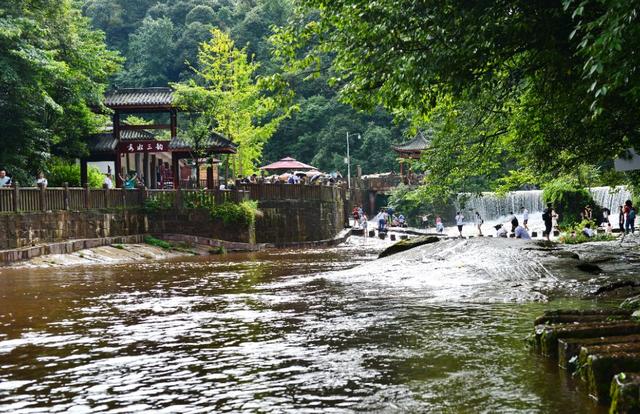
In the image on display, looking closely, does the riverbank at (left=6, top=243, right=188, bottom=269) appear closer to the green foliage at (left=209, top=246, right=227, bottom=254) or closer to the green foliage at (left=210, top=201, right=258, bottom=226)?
the green foliage at (left=209, top=246, right=227, bottom=254)

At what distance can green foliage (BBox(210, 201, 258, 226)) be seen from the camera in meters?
34.5

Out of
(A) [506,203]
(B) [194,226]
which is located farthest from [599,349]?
(A) [506,203]

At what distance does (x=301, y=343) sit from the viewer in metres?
8.82

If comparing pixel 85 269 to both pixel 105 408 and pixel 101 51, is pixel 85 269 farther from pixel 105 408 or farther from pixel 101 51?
pixel 101 51

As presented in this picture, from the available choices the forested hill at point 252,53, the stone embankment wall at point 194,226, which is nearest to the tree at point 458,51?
the stone embankment wall at point 194,226

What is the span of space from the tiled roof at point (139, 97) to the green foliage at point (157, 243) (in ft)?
35.6

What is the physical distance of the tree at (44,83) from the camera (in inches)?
1126

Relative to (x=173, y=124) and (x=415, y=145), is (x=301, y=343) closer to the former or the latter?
(x=173, y=124)

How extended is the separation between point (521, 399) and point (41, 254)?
21308 mm

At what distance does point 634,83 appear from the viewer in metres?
9.65

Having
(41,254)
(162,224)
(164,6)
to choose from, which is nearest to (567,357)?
(41,254)

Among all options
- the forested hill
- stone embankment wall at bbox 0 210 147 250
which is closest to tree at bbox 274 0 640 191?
stone embankment wall at bbox 0 210 147 250

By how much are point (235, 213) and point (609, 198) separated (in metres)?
23.9

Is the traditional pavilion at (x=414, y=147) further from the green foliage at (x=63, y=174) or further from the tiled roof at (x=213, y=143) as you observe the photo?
the green foliage at (x=63, y=174)
